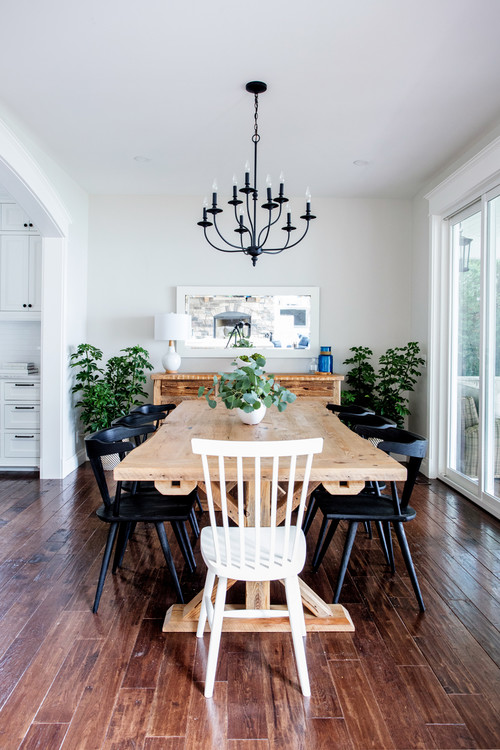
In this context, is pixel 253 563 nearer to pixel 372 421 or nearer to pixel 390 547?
pixel 390 547

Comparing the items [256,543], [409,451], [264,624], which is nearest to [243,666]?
[264,624]

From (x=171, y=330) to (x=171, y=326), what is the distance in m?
0.04

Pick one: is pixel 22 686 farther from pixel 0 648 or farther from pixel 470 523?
pixel 470 523

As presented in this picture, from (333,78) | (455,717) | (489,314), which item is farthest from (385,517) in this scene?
(333,78)

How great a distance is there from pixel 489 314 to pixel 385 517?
215 cm

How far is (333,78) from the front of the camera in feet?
Result: 9.71

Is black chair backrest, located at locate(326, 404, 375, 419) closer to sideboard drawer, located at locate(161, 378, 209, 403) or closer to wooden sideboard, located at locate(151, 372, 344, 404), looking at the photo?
wooden sideboard, located at locate(151, 372, 344, 404)

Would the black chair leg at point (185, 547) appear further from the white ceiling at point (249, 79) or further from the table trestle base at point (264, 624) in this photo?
the white ceiling at point (249, 79)

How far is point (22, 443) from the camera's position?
4.70 m

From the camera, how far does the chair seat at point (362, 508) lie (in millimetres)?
2279

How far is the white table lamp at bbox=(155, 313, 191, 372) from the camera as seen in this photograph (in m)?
4.94

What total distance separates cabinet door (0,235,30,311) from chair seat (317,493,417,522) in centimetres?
363

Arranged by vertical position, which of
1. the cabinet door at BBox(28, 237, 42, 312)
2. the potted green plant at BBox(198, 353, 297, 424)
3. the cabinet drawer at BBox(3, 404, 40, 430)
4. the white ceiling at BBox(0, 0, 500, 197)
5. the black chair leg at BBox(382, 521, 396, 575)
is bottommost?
the black chair leg at BBox(382, 521, 396, 575)

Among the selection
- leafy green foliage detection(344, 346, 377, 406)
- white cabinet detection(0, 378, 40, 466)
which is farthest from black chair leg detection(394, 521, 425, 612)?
white cabinet detection(0, 378, 40, 466)
